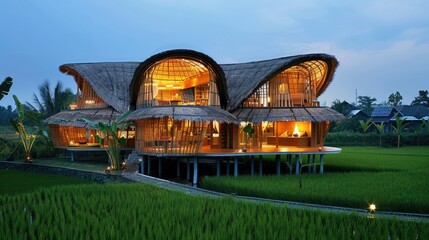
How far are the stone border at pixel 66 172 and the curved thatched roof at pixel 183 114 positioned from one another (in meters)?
2.23

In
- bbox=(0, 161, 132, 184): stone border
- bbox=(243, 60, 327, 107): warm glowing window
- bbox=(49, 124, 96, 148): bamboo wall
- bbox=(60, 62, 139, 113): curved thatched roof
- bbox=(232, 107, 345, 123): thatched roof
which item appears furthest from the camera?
bbox=(49, 124, 96, 148): bamboo wall

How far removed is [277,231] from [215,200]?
104 inches

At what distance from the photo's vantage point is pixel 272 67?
766 inches

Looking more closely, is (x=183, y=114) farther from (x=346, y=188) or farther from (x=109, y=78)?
(x=109, y=78)

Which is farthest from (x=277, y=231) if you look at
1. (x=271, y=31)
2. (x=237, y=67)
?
(x=271, y=31)

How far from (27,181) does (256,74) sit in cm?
1059

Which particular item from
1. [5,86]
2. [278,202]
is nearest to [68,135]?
[5,86]

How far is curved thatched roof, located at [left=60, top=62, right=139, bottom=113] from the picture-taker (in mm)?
20422

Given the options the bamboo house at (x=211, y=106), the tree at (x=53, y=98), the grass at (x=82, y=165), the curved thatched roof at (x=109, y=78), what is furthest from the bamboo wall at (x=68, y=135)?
the tree at (x=53, y=98)

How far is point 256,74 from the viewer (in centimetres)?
1998

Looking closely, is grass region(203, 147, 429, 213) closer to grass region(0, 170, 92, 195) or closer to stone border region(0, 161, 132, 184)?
stone border region(0, 161, 132, 184)

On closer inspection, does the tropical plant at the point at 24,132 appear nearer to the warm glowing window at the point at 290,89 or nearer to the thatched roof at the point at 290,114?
the thatched roof at the point at 290,114

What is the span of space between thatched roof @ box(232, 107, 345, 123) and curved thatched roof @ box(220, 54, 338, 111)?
2.39ft

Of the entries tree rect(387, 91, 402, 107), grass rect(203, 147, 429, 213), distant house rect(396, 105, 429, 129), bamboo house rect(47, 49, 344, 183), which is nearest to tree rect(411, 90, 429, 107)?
tree rect(387, 91, 402, 107)
